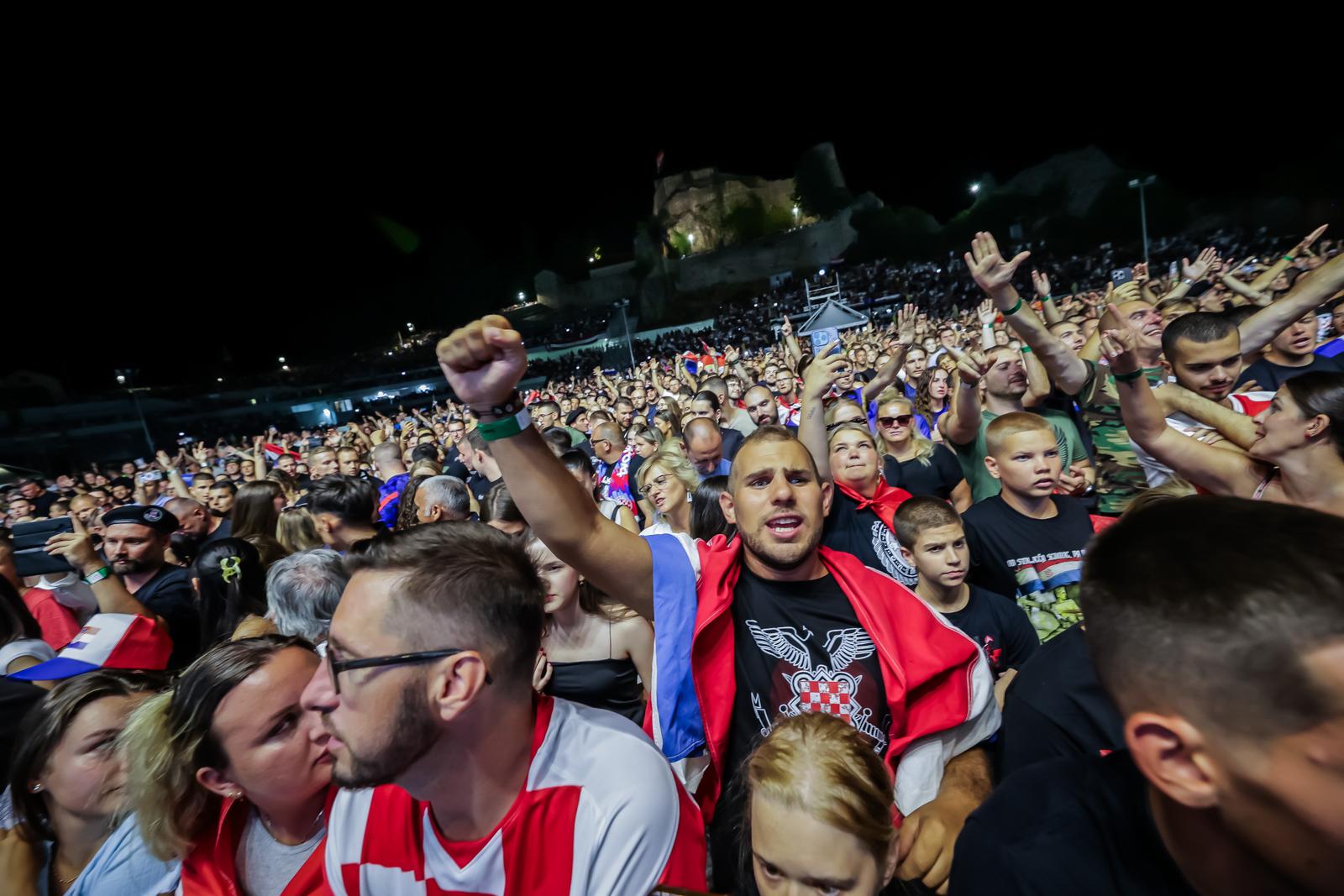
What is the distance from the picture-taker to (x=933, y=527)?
9.21ft

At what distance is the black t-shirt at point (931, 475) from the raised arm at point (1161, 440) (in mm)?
1808

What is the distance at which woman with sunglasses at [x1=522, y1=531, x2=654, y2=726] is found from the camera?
2.66m

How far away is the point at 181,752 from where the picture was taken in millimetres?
1629

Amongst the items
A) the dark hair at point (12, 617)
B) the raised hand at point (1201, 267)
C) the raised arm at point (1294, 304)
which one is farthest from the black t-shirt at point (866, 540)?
the raised hand at point (1201, 267)

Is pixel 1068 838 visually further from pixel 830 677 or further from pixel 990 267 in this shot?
pixel 990 267

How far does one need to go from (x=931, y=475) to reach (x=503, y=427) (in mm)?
3721

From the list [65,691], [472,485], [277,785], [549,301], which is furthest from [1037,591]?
[549,301]

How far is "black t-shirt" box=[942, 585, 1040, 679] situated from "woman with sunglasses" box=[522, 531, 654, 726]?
4.47 ft

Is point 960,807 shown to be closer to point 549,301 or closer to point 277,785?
point 277,785

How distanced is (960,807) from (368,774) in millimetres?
1431

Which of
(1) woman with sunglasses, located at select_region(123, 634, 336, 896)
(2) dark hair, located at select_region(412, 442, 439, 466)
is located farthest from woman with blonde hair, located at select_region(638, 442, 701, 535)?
(2) dark hair, located at select_region(412, 442, 439, 466)

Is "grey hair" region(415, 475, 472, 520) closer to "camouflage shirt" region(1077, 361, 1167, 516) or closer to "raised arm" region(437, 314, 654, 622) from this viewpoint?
"raised arm" region(437, 314, 654, 622)

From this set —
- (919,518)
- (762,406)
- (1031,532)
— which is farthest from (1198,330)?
(762,406)

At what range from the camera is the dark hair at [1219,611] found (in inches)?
30.0
